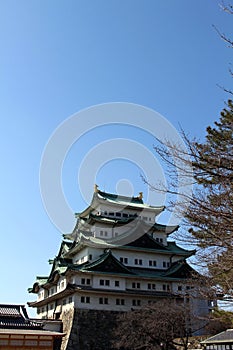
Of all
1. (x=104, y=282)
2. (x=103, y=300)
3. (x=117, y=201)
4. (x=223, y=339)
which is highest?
(x=117, y=201)

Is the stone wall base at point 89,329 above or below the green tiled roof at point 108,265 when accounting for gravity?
below

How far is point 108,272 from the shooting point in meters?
34.1

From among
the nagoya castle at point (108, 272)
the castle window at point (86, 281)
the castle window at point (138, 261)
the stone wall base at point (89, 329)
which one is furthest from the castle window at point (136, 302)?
the castle window at point (86, 281)

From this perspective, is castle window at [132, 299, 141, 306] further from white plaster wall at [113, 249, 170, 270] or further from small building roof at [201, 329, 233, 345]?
small building roof at [201, 329, 233, 345]

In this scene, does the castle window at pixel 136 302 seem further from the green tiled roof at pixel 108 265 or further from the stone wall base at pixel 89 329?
the green tiled roof at pixel 108 265

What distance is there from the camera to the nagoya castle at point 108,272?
32.5m

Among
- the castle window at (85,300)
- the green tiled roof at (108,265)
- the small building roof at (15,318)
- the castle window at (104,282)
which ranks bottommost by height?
the small building roof at (15,318)

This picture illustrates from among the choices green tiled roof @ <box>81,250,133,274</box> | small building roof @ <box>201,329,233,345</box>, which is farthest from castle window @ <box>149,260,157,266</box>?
small building roof @ <box>201,329,233,345</box>

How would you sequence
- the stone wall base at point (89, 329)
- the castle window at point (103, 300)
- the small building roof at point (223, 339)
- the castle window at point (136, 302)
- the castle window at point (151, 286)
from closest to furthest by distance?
the small building roof at point (223, 339) < the stone wall base at point (89, 329) < the castle window at point (103, 300) < the castle window at point (136, 302) < the castle window at point (151, 286)

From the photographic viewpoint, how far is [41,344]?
66.0 ft

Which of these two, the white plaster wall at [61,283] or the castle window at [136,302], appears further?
the white plaster wall at [61,283]

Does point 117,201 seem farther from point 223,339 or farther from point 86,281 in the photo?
point 223,339

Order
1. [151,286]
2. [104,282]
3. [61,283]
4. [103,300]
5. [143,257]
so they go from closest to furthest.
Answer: [103,300]
[104,282]
[151,286]
[61,283]
[143,257]

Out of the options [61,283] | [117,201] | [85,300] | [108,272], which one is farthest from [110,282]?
[117,201]
